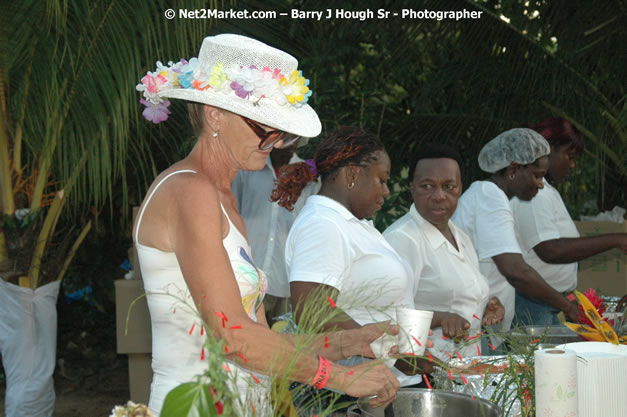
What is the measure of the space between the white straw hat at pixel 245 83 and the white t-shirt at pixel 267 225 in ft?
10.8

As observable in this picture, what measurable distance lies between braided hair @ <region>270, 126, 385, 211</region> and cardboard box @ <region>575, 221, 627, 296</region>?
280 cm

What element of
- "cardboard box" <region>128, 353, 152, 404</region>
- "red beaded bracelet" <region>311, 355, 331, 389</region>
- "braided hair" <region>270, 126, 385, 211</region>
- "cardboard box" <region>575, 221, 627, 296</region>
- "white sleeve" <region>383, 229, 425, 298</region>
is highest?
"braided hair" <region>270, 126, 385, 211</region>

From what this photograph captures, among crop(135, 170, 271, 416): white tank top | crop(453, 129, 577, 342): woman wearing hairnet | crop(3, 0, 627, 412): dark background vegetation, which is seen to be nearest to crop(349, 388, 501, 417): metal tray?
crop(135, 170, 271, 416): white tank top

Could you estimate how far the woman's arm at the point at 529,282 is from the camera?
11.6 ft

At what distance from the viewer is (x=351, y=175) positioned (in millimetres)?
2846

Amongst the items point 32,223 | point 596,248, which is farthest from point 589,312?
point 32,223

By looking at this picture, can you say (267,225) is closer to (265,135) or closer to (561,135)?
(561,135)

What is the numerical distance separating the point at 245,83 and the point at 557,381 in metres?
0.97

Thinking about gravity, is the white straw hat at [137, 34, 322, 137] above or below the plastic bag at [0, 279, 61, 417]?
above

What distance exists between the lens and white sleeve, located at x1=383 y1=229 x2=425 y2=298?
120 inches

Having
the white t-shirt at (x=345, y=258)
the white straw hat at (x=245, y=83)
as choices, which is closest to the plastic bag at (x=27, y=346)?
the white t-shirt at (x=345, y=258)

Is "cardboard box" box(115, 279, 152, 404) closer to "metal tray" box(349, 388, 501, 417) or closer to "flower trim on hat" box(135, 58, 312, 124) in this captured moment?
"flower trim on hat" box(135, 58, 312, 124)

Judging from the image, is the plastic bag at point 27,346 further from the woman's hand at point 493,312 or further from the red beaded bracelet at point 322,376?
the red beaded bracelet at point 322,376

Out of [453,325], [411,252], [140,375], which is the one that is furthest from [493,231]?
[140,375]
